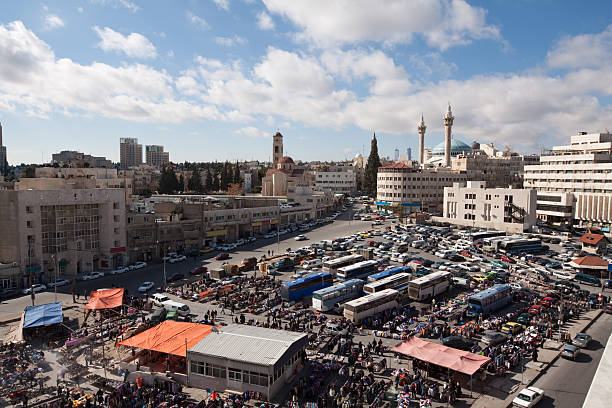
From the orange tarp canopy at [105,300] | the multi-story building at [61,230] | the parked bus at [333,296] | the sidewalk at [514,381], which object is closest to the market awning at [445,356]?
the sidewalk at [514,381]

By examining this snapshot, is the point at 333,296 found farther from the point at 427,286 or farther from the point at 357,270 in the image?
the point at 427,286

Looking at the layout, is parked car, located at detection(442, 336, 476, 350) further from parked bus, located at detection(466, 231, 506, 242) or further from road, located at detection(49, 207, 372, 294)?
parked bus, located at detection(466, 231, 506, 242)

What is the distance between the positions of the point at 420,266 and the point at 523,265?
11607 millimetres

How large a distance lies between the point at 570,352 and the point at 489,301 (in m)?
7.21

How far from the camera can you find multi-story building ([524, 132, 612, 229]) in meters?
63.9

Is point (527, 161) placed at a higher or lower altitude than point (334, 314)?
higher

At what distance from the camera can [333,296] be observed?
31000 millimetres

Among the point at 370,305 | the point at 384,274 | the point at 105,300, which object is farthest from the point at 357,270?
the point at 105,300

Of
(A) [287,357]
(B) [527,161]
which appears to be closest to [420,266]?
(A) [287,357]

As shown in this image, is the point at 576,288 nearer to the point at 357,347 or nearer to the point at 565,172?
the point at 357,347

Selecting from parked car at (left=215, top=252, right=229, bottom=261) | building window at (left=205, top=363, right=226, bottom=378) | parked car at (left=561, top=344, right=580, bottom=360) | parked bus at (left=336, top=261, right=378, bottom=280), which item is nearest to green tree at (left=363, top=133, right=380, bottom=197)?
parked car at (left=215, top=252, right=229, bottom=261)

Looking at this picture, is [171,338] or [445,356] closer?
[445,356]

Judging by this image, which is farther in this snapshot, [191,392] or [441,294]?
[441,294]

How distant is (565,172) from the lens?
7181 cm
